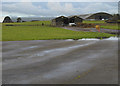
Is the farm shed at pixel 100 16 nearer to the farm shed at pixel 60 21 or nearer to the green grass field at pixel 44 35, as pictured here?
the farm shed at pixel 60 21

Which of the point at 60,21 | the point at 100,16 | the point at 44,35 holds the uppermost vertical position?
the point at 100,16

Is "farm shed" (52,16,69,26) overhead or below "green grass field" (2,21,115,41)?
overhead

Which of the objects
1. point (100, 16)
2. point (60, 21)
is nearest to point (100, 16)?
point (100, 16)

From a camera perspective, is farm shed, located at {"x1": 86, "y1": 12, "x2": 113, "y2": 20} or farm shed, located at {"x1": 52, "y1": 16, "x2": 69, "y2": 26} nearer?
farm shed, located at {"x1": 52, "y1": 16, "x2": 69, "y2": 26}

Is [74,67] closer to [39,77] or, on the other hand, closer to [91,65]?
[91,65]

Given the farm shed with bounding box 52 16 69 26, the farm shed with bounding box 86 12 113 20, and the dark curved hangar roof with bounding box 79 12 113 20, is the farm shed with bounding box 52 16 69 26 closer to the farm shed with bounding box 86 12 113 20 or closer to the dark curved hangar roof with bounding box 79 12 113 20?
the dark curved hangar roof with bounding box 79 12 113 20

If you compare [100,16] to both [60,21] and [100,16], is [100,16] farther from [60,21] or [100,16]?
[60,21]

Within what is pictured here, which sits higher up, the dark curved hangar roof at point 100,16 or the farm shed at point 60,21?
the dark curved hangar roof at point 100,16

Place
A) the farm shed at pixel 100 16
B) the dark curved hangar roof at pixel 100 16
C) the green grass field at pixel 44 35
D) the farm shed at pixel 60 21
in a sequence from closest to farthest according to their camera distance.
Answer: the green grass field at pixel 44 35
the farm shed at pixel 60 21
the dark curved hangar roof at pixel 100 16
the farm shed at pixel 100 16

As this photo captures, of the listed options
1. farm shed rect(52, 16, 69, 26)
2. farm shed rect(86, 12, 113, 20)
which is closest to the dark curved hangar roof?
farm shed rect(86, 12, 113, 20)

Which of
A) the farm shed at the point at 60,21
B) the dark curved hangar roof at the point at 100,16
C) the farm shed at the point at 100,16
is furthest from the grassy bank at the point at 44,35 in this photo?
the farm shed at the point at 100,16

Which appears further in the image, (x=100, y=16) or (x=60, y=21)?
(x=100, y=16)

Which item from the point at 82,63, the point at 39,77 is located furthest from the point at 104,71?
the point at 39,77

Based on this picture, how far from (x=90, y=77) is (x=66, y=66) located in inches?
63.3
